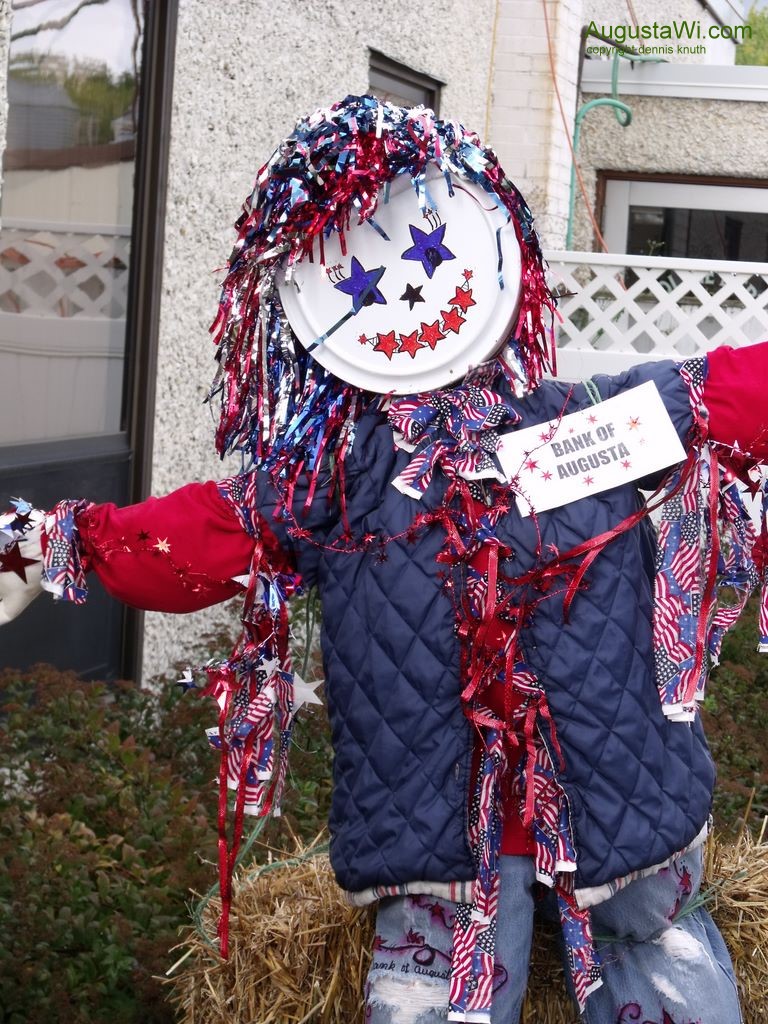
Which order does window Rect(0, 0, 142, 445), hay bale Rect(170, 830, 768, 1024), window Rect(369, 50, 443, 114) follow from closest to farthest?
hay bale Rect(170, 830, 768, 1024) < window Rect(0, 0, 142, 445) < window Rect(369, 50, 443, 114)

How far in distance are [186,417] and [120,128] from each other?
3.49 ft

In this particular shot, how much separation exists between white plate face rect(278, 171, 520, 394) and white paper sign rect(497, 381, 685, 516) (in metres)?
0.17

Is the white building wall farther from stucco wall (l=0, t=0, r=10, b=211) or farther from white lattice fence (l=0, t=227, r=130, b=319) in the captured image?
stucco wall (l=0, t=0, r=10, b=211)

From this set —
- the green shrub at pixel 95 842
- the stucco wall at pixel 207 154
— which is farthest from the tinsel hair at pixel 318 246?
the stucco wall at pixel 207 154

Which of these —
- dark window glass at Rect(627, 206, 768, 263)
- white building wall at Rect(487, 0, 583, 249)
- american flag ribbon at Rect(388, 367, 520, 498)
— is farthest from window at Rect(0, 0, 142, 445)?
dark window glass at Rect(627, 206, 768, 263)

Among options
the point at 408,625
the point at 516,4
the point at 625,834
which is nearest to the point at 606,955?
the point at 625,834

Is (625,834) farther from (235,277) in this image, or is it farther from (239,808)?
(235,277)

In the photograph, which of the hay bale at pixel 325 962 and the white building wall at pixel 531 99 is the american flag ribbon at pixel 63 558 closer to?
the hay bale at pixel 325 962

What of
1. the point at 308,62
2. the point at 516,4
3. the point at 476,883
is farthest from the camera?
the point at 516,4

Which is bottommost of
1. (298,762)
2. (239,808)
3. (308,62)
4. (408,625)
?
(298,762)

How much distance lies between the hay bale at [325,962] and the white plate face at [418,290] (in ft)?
3.28

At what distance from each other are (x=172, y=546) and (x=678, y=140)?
379 inches

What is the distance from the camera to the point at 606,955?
2332mm

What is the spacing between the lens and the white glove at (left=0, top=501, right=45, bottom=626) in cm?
237
